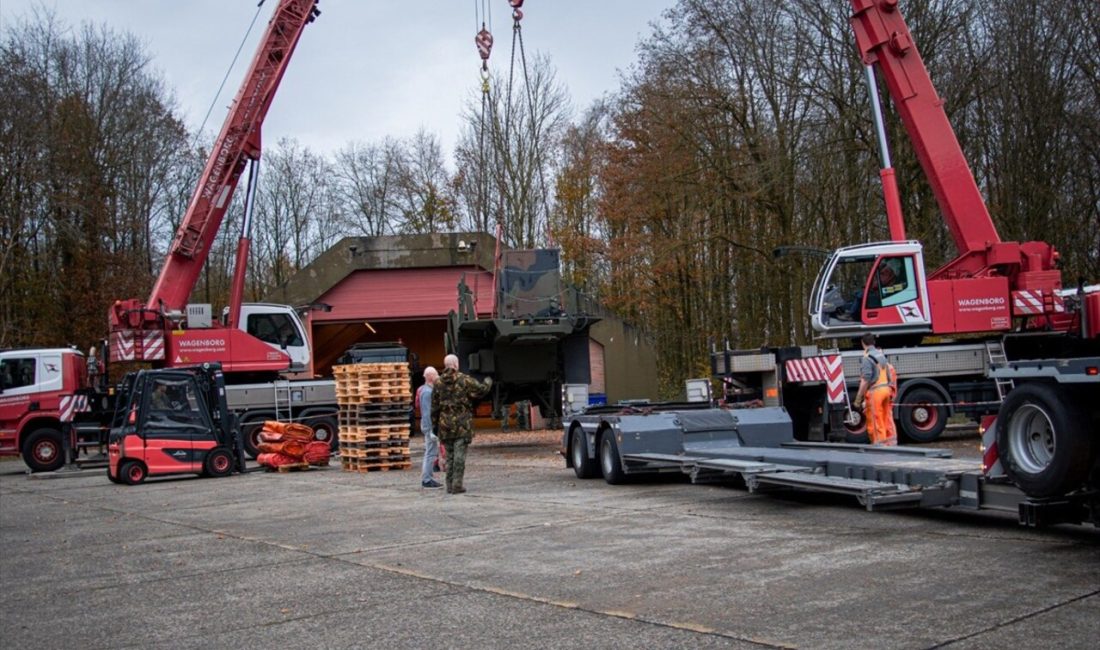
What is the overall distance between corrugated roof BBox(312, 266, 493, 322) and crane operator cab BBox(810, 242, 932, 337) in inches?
690

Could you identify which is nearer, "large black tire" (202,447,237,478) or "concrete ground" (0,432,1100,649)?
"concrete ground" (0,432,1100,649)

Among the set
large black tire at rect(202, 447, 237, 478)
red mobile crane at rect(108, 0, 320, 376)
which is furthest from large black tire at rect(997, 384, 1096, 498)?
red mobile crane at rect(108, 0, 320, 376)

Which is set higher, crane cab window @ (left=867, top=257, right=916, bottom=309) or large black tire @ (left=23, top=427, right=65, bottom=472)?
crane cab window @ (left=867, top=257, right=916, bottom=309)

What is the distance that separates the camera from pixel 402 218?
51.9 metres

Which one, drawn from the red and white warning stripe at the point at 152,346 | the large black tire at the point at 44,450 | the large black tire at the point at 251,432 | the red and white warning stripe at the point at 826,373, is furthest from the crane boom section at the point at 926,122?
the large black tire at the point at 44,450

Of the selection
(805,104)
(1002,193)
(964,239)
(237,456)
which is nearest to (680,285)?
(805,104)

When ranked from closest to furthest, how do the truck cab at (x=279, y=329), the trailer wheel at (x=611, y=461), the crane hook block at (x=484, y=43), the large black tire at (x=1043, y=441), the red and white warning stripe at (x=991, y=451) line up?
the large black tire at (x=1043, y=441)
the red and white warning stripe at (x=991, y=451)
the trailer wheel at (x=611, y=461)
the crane hook block at (x=484, y=43)
the truck cab at (x=279, y=329)

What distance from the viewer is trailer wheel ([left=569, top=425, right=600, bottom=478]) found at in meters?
14.6

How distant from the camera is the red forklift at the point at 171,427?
18.6m

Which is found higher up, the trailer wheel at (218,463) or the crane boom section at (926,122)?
the crane boom section at (926,122)

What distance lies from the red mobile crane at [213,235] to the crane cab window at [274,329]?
90 cm

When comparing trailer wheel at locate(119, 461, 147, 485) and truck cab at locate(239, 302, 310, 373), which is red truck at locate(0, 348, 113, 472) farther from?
trailer wheel at locate(119, 461, 147, 485)

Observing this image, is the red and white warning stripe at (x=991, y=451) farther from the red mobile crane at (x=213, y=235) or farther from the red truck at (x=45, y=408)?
the red truck at (x=45, y=408)

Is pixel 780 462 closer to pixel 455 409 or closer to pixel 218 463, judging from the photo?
pixel 455 409
